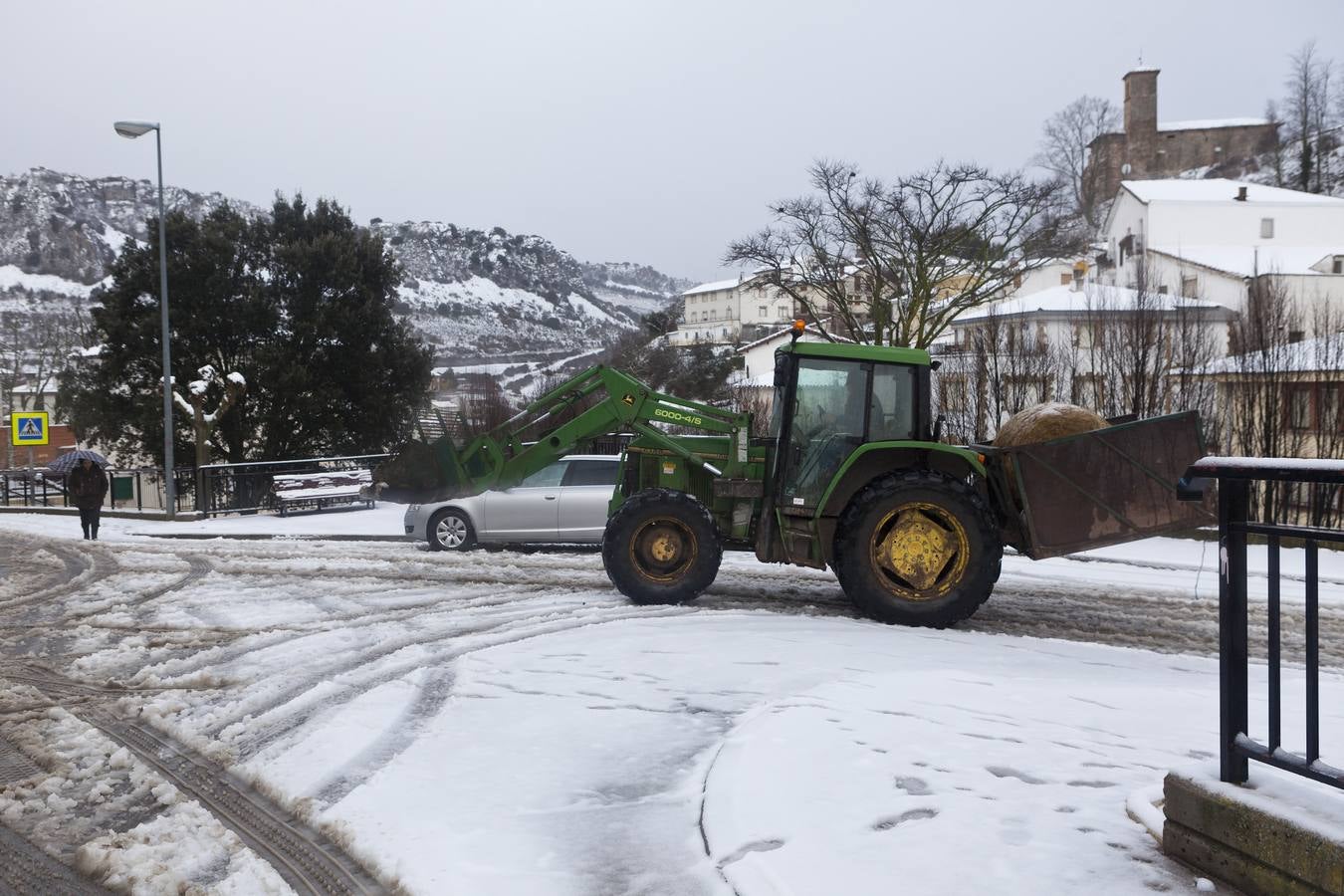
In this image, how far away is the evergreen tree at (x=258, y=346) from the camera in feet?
103

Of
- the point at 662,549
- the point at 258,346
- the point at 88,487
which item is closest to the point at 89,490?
the point at 88,487

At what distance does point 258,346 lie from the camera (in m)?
31.6

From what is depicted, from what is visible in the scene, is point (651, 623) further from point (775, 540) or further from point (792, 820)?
point (792, 820)

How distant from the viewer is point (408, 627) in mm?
9383

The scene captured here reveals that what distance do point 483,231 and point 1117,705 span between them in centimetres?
16973

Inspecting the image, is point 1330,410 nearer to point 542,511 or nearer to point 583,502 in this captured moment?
point 583,502

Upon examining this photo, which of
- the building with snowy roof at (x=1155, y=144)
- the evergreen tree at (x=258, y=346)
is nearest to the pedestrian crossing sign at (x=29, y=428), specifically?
the evergreen tree at (x=258, y=346)

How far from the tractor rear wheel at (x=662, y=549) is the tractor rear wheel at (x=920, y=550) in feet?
4.89

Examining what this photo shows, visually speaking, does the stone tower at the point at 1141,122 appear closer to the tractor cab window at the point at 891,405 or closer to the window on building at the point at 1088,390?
the window on building at the point at 1088,390

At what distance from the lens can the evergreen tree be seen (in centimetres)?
3147

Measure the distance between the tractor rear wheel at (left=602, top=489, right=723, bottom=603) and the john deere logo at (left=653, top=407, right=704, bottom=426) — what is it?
2.86 feet

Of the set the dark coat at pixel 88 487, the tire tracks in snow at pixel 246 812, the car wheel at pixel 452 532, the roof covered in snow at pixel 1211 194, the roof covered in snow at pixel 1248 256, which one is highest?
the roof covered in snow at pixel 1211 194

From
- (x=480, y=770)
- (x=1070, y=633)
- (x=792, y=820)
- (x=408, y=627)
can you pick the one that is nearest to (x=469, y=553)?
(x=408, y=627)

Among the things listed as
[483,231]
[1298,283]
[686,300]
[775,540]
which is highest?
[483,231]
